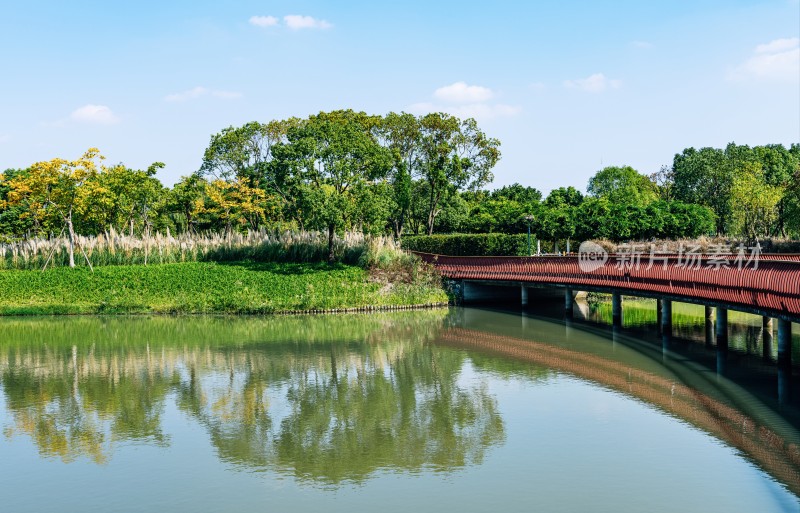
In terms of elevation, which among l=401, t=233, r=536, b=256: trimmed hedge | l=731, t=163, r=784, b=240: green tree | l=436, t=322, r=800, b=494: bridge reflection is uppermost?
l=731, t=163, r=784, b=240: green tree

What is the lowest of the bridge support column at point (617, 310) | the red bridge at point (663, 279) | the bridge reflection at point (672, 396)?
the bridge reflection at point (672, 396)

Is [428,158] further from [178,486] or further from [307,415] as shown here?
[178,486]

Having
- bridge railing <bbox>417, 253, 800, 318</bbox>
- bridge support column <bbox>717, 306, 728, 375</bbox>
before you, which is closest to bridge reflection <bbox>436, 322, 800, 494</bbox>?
bridge railing <bbox>417, 253, 800, 318</bbox>

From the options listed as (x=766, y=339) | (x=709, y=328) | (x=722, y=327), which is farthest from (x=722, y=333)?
(x=709, y=328)

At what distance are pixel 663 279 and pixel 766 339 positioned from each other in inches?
167

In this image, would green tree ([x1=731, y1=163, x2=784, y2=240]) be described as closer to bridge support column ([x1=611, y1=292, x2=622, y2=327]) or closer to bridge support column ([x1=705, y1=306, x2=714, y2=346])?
bridge support column ([x1=705, y1=306, x2=714, y2=346])

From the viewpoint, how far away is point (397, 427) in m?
17.7

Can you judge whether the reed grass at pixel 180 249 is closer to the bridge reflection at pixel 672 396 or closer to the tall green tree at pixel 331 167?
the tall green tree at pixel 331 167

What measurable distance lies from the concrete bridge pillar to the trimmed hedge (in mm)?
26329

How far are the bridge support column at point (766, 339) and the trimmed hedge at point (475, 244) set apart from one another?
2348 centimetres

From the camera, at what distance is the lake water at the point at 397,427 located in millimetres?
13523

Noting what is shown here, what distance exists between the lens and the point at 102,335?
34.1m

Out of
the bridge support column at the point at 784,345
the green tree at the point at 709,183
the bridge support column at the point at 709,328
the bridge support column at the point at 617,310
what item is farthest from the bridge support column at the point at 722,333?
the green tree at the point at 709,183

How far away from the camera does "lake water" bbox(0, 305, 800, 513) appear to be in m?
13.5
